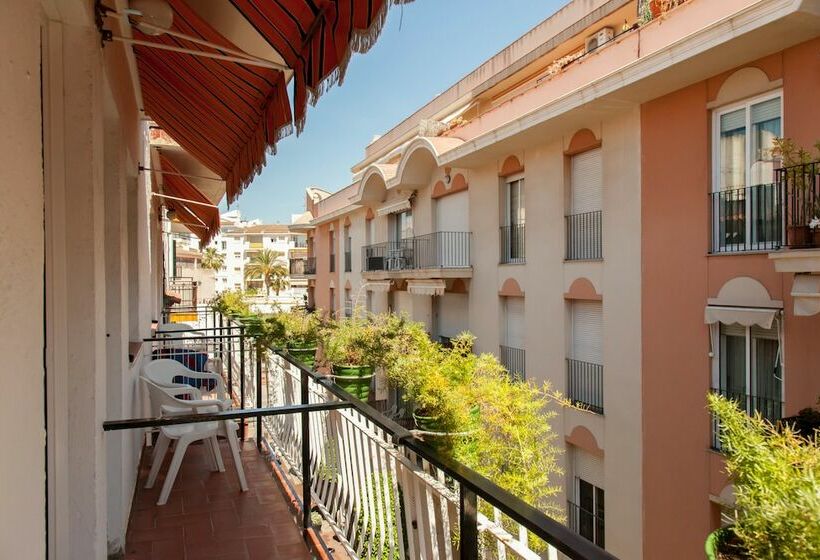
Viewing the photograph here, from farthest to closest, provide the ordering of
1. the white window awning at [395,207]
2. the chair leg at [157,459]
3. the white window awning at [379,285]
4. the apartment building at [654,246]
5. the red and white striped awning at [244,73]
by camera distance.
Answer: the white window awning at [379,285] < the white window awning at [395,207] < the apartment building at [654,246] < the chair leg at [157,459] < the red and white striped awning at [244,73]

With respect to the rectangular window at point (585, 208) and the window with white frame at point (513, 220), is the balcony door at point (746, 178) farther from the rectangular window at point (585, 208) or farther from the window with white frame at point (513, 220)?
the window with white frame at point (513, 220)

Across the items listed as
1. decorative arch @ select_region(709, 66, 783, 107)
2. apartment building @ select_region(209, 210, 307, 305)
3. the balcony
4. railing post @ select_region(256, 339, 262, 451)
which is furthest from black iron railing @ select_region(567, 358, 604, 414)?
apartment building @ select_region(209, 210, 307, 305)

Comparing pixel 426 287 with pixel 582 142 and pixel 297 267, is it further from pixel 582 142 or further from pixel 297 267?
pixel 297 267

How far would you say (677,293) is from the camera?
406 inches

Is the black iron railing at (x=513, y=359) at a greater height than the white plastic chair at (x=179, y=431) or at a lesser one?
lesser

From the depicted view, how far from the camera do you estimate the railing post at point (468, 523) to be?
5.67 ft

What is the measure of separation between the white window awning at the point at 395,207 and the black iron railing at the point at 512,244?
6.00 metres

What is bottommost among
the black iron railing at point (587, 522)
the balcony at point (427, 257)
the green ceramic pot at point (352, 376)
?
the black iron railing at point (587, 522)

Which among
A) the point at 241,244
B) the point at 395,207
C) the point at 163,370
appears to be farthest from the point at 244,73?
the point at 241,244

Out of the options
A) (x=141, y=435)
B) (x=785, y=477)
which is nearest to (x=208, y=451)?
(x=141, y=435)

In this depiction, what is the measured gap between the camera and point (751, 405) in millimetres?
9289

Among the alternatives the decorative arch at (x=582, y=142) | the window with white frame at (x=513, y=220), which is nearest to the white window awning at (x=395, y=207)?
the window with white frame at (x=513, y=220)

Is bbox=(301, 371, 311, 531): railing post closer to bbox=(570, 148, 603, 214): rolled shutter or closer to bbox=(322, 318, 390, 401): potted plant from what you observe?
bbox=(322, 318, 390, 401): potted plant

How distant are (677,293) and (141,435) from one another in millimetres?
8939
